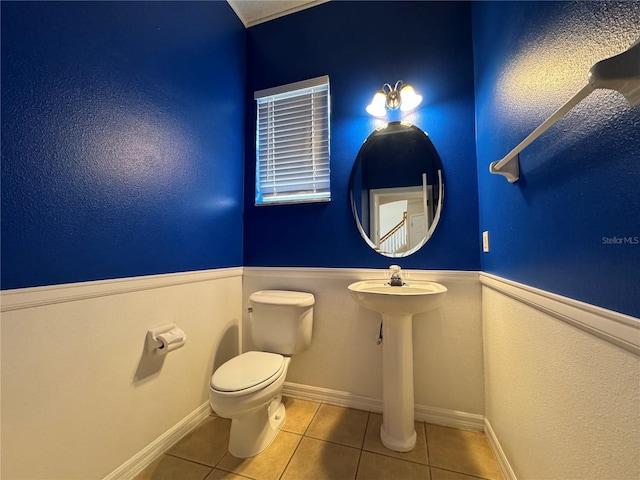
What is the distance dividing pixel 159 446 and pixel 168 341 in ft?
1.80

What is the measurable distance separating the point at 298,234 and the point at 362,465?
1293 millimetres

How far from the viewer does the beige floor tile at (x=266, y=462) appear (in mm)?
1093

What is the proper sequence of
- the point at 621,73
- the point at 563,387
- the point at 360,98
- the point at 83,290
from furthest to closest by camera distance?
the point at 360,98, the point at 83,290, the point at 563,387, the point at 621,73

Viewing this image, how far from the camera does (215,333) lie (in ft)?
5.10

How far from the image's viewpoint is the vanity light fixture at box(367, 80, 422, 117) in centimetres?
149

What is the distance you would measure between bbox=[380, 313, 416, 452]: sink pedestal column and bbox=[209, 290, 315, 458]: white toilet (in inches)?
20.4

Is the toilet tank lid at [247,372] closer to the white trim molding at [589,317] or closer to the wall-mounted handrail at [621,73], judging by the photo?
the white trim molding at [589,317]

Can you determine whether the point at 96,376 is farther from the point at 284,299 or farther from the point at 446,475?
the point at 446,475

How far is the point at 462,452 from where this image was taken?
1.20 metres

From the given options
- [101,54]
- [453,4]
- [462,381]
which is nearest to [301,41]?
[453,4]

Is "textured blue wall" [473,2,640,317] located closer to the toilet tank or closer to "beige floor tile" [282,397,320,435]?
the toilet tank

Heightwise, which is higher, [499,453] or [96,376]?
[96,376]

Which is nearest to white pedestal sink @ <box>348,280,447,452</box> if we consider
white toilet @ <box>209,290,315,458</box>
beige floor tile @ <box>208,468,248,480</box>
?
white toilet @ <box>209,290,315,458</box>

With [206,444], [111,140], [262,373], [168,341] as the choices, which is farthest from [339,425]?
[111,140]
